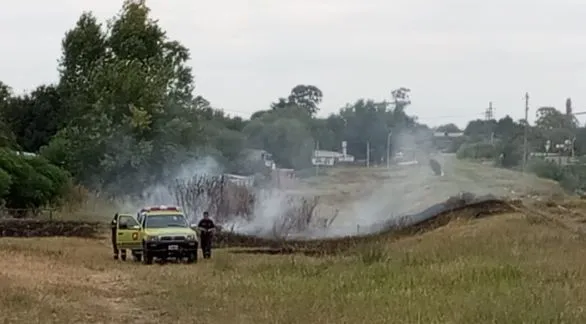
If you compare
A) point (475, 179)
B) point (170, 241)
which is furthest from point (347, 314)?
point (475, 179)

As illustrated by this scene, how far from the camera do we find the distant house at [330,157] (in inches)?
3971

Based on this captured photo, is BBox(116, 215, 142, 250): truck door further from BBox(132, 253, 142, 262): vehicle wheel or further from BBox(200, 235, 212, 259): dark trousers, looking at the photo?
BBox(200, 235, 212, 259): dark trousers

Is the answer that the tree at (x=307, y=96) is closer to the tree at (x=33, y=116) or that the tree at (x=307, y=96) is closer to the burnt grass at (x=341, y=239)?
the tree at (x=33, y=116)

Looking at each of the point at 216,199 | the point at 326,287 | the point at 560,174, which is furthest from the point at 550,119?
the point at 326,287

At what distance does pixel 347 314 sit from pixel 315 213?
1852 inches

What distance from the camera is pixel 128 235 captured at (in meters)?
36.4

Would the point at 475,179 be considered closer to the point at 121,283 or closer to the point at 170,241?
the point at 170,241

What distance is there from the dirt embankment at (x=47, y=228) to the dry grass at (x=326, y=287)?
1632cm

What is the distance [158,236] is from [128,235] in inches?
82.5

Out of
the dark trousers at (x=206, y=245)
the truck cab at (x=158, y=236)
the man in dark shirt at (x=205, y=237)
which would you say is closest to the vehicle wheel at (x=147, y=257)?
the truck cab at (x=158, y=236)

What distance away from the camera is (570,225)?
4569 cm

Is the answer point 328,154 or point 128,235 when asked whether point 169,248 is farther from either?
point 328,154

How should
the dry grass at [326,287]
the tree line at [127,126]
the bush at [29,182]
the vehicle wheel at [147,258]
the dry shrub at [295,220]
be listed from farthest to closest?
1. the tree line at [127,126]
2. the bush at [29,182]
3. the dry shrub at [295,220]
4. the vehicle wheel at [147,258]
5. the dry grass at [326,287]

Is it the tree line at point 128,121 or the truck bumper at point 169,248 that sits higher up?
the tree line at point 128,121
